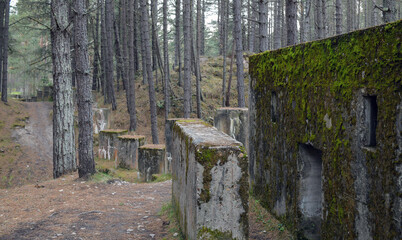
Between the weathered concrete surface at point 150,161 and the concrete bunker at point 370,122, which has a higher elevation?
the concrete bunker at point 370,122

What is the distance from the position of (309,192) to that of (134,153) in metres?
10.4

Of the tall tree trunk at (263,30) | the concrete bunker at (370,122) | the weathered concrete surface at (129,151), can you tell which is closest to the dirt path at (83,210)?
the concrete bunker at (370,122)

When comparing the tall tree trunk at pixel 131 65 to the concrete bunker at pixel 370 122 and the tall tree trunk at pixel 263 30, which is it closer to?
the tall tree trunk at pixel 263 30

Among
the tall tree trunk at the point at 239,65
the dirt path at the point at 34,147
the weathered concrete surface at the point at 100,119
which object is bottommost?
the dirt path at the point at 34,147

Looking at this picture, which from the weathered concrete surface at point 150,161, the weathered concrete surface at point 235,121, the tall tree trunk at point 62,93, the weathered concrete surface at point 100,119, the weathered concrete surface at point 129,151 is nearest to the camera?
the tall tree trunk at point 62,93

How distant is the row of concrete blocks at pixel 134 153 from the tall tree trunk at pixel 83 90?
2.89m

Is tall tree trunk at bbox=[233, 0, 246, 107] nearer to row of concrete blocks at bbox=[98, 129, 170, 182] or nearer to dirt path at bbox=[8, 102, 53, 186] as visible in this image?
row of concrete blocks at bbox=[98, 129, 170, 182]

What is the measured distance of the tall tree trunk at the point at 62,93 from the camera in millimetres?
9828

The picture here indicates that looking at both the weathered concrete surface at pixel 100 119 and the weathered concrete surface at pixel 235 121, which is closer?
the weathered concrete surface at pixel 235 121

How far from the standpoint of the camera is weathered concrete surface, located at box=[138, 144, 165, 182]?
480 inches

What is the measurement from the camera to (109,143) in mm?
15938

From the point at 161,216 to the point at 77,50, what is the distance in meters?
5.26

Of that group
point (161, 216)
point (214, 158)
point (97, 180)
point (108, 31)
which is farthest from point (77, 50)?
point (108, 31)

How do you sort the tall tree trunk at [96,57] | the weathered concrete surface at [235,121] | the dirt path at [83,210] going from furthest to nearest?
the tall tree trunk at [96,57]
the weathered concrete surface at [235,121]
the dirt path at [83,210]
